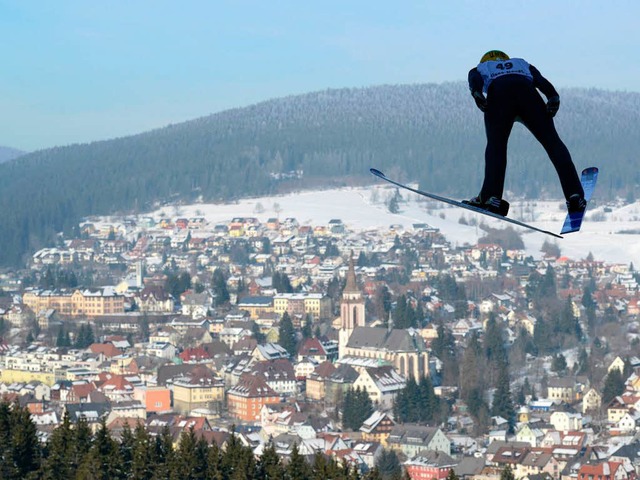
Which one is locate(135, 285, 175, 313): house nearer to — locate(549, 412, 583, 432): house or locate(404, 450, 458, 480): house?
locate(549, 412, 583, 432): house

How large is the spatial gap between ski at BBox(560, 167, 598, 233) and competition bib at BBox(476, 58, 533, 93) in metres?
0.35

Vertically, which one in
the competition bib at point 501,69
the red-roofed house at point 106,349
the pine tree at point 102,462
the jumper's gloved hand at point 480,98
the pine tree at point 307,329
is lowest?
the pine tree at point 102,462

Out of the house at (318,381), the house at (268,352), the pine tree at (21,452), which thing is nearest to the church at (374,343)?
the house at (268,352)

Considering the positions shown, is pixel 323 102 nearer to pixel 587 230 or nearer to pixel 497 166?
pixel 587 230

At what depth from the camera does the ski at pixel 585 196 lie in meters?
4.54

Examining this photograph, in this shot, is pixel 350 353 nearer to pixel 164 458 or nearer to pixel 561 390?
pixel 561 390

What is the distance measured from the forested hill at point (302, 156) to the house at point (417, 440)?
56.3m

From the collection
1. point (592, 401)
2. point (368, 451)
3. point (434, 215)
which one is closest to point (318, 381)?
point (592, 401)

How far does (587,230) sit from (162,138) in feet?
129

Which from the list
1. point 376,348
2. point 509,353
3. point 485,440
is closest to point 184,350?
point 376,348

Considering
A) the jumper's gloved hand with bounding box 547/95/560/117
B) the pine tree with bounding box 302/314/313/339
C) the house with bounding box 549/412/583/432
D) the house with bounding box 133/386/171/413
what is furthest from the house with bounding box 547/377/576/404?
the jumper's gloved hand with bounding box 547/95/560/117

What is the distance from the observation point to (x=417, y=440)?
37.5 metres

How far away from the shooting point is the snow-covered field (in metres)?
88.9

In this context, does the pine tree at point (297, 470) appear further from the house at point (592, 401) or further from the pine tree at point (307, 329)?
the pine tree at point (307, 329)
